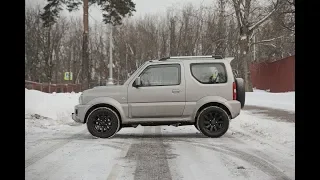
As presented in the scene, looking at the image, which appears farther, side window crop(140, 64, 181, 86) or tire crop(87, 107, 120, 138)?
tire crop(87, 107, 120, 138)

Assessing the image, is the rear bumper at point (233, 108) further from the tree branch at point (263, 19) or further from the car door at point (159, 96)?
the tree branch at point (263, 19)

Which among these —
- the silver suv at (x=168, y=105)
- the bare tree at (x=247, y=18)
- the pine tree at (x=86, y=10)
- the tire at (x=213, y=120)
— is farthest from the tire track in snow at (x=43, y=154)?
the tire at (x=213, y=120)

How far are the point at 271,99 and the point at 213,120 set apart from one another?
216cm

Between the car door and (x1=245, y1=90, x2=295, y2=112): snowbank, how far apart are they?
1.40m

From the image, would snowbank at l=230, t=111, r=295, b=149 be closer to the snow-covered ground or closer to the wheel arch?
the snow-covered ground

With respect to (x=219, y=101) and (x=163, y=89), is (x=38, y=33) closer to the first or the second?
(x=163, y=89)

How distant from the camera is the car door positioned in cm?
483

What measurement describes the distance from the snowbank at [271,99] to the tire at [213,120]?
5.07 ft

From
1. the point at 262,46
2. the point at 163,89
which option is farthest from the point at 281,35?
the point at 163,89

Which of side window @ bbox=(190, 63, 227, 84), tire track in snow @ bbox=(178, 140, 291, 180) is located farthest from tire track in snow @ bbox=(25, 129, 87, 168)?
side window @ bbox=(190, 63, 227, 84)

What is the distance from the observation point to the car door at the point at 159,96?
483cm
